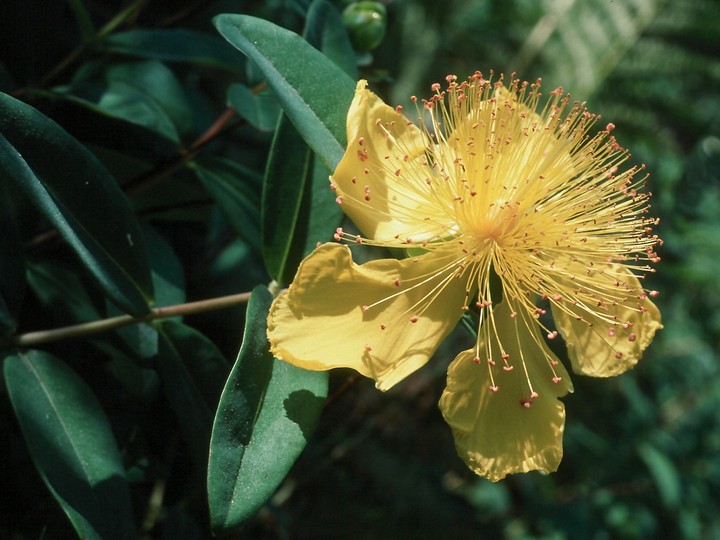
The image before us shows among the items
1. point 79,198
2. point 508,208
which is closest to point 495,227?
point 508,208

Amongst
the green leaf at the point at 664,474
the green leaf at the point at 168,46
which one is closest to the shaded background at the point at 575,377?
the green leaf at the point at 664,474

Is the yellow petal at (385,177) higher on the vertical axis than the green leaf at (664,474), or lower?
Answer: higher

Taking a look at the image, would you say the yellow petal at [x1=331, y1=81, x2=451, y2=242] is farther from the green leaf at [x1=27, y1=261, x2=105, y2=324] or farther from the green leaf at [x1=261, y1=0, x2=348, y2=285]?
the green leaf at [x1=27, y1=261, x2=105, y2=324]

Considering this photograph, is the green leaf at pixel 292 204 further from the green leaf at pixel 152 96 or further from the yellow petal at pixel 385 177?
the green leaf at pixel 152 96

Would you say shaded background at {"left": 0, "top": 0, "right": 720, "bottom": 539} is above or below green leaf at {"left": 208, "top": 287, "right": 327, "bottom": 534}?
below

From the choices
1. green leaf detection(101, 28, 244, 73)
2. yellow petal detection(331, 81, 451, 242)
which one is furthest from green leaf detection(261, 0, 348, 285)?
green leaf detection(101, 28, 244, 73)

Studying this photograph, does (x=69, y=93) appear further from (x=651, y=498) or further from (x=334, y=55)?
(x=651, y=498)
